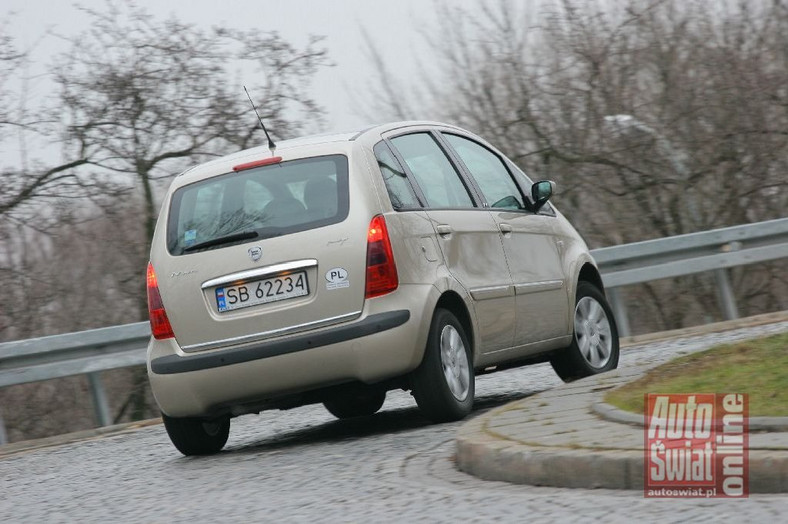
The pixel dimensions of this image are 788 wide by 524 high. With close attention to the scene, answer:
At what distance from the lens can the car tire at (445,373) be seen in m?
7.66

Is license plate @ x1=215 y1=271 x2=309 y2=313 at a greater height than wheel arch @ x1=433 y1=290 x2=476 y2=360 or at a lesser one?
greater

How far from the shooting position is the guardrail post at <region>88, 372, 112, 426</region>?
11859 mm

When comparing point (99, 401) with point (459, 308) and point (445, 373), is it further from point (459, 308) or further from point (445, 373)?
point (445, 373)

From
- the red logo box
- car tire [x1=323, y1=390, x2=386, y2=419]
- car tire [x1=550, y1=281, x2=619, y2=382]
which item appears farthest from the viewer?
car tire [x1=323, y1=390, x2=386, y2=419]

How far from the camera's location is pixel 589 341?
9727 millimetres

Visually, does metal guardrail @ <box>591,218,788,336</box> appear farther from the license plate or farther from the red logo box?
the red logo box

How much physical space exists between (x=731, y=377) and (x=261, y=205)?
2.68 meters

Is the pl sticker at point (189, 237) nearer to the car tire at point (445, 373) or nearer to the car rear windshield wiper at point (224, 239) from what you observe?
the car rear windshield wiper at point (224, 239)

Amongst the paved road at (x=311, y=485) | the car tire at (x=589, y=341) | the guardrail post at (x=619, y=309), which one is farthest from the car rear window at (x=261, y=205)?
the guardrail post at (x=619, y=309)

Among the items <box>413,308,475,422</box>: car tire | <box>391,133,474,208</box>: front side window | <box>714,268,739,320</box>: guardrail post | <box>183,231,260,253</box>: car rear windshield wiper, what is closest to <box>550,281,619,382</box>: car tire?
<box>391,133,474,208</box>: front side window

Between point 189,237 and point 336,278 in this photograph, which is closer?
point 336,278

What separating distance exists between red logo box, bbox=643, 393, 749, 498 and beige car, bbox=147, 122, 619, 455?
79.0 inches

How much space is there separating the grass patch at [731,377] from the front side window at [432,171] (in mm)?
1622

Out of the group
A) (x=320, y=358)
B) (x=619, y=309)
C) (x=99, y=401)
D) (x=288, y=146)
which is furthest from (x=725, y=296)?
(x=320, y=358)
